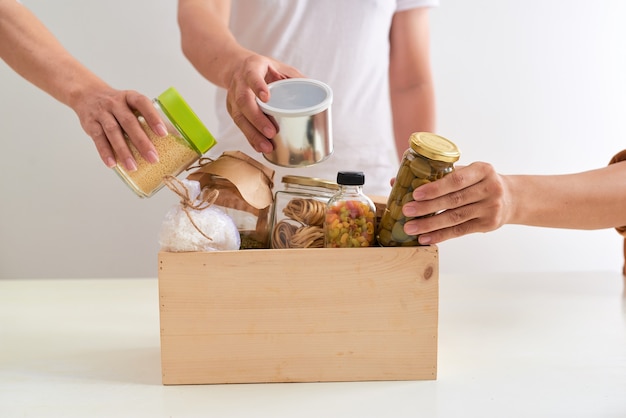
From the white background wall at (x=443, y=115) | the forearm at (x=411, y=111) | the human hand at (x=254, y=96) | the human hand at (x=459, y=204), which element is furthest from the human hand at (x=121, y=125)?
the white background wall at (x=443, y=115)

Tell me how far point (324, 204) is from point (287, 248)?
0.25ft

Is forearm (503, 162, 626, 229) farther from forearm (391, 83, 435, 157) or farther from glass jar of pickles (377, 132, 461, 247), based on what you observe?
forearm (391, 83, 435, 157)

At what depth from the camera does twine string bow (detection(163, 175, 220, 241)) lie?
31.4 inches

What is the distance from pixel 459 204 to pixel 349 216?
136mm

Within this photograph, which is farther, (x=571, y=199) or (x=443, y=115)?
(x=443, y=115)

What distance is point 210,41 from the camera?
1139mm

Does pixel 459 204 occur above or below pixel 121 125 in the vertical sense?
below

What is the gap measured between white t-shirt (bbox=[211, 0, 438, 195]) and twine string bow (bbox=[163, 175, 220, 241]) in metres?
0.56

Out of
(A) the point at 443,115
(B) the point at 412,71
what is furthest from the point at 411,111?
(A) the point at 443,115

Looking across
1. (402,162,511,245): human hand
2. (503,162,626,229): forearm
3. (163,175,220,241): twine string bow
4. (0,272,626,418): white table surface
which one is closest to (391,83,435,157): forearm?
(0,272,626,418): white table surface

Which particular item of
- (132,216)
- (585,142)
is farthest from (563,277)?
(132,216)

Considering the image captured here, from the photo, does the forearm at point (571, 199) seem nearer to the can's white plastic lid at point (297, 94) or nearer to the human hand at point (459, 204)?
the human hand at point (459, 204)

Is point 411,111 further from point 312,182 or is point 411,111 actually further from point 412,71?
point 312,182

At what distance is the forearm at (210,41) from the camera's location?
1.05 m
